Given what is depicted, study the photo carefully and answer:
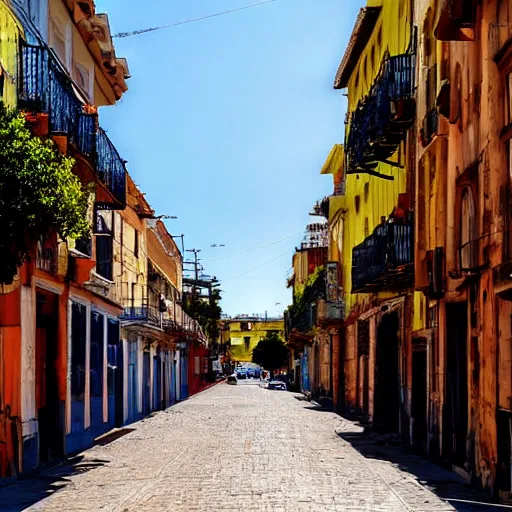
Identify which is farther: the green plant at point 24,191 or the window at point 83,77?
the window at point 83,77

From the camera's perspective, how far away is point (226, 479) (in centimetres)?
1348

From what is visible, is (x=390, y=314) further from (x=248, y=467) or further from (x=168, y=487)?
(x=168, y=487)

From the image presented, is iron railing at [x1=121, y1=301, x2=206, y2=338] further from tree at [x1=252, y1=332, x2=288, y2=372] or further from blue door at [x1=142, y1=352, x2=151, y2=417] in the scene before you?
tree at [x1=252, y1=332, x2=288, y2=372]

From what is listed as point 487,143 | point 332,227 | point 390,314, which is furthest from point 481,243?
point 332,227

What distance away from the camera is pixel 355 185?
31469 millimetres

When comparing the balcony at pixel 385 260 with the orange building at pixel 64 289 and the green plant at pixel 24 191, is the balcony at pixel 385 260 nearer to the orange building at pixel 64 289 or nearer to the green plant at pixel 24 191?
the orange building at pixel 64 289

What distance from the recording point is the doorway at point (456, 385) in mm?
15477

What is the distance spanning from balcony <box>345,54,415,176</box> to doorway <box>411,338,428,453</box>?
14.5 ft

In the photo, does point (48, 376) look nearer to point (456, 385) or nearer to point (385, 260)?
point (385, 260)

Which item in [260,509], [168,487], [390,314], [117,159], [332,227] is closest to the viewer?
[260,509]

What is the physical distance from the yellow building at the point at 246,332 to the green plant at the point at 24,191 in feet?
379

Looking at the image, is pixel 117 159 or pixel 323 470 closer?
pixel 323 470

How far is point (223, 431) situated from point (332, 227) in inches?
634

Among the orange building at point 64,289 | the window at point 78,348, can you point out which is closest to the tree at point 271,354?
the orange building at point 64,289
